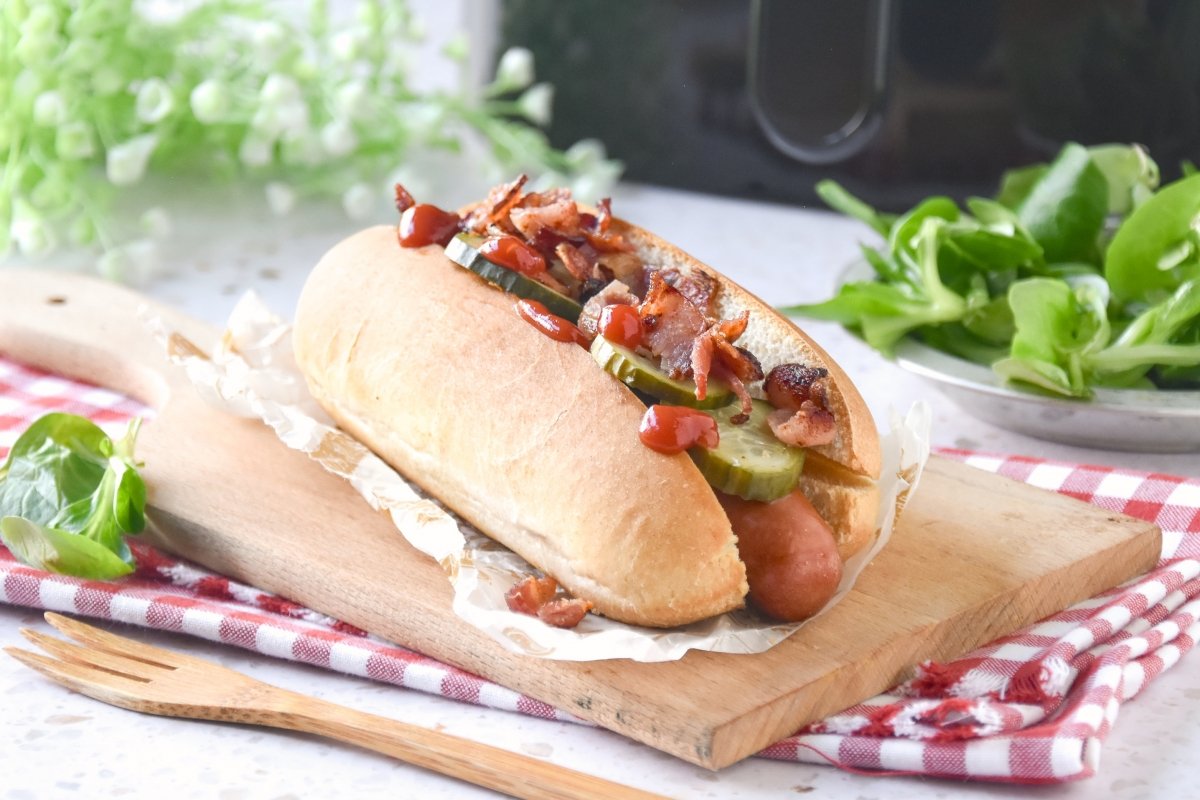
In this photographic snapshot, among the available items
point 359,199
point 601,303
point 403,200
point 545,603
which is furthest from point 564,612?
point 359,199

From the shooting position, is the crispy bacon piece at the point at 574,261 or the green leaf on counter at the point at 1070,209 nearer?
the crispy bacon piece at the point at 574,261

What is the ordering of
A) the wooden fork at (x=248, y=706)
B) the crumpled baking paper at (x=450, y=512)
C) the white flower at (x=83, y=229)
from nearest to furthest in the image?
the wooden fork at (x=248, y=706) < the crumpled baking paper at (x=450, y=512) < the white flower at (x=83, y=229)

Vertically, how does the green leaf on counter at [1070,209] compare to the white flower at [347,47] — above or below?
above

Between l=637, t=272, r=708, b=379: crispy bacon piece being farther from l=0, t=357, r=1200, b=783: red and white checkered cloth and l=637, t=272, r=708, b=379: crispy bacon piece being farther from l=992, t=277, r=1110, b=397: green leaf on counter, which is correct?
l=992, t=277, r=1110, b=397: green leaf on counter

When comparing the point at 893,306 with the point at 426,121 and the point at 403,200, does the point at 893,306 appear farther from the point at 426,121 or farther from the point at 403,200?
the point at 426,121


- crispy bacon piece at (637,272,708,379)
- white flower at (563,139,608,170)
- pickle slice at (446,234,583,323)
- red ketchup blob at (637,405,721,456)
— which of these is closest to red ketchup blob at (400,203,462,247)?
pickle slice at (446,234,583,323)

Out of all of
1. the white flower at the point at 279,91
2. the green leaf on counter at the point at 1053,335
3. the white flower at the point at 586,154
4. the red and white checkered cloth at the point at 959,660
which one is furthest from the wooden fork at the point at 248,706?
the white flower at the point at 586,154

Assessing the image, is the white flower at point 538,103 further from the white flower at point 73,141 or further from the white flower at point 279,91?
the white flower at point 73,141

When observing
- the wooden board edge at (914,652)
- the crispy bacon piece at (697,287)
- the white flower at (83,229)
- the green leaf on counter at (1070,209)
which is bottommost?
the white flower at (83,229)
